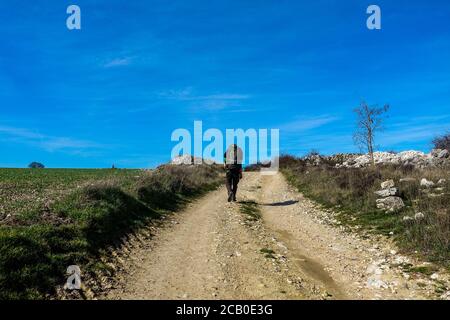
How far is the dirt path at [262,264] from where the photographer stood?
8.84 m

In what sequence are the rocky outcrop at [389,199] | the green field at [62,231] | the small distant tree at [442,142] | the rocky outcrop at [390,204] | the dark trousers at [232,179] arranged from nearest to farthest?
the green field at [62,231] → the rocky outcrop at [390,204] → the rocky outcrop at [389,199] → the dark trousers at [232,179] → the small distant tree at [442,142]

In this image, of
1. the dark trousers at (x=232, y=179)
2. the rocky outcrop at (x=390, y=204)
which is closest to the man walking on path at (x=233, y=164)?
the dark trousers at (x=232, y=179)

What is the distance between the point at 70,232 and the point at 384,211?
1146 centimetres

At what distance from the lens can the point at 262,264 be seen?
10.7 metres

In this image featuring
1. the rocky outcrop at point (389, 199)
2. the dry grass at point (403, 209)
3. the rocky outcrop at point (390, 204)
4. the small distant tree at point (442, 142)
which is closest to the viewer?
the dry grass at point (403, 209)

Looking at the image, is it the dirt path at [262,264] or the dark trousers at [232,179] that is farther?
the dark trousers at [232,179]

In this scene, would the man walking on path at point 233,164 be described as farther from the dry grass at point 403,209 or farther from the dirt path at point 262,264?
the dry grass at point 403,209

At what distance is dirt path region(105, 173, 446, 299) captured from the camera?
8.84 metres

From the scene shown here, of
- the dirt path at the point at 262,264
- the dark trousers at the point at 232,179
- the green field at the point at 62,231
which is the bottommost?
the dirt path at the point at 262,264

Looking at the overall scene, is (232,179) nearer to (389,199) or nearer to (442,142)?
(389,199)

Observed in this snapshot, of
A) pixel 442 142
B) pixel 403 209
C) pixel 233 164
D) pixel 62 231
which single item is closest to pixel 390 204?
pixel 403 209

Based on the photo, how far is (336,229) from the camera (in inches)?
611

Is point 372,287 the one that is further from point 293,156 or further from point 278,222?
point 293,156
